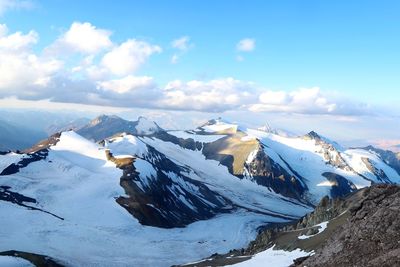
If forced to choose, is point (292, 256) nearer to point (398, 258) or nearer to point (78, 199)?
point (398, 258)

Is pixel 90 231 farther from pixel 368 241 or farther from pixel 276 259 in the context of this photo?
pixel 368 241

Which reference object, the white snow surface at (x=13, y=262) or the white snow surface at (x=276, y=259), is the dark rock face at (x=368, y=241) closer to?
the white snow surface at (x=276, y=259)

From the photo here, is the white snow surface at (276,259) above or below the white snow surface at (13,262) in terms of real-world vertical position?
above

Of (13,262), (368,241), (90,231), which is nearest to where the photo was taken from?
(368,241)

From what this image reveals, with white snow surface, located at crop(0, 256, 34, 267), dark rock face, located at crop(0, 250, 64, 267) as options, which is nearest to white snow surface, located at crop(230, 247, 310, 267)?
white snow surface, located at crop(0, 256, 34, 267)

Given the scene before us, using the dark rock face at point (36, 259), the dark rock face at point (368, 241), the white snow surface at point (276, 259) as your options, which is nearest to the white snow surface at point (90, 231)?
the dark rock face at point (36, 259)

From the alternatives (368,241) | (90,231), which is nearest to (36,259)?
(90,231)
